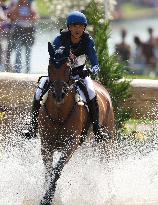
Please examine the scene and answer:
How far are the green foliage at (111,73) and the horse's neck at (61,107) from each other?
138 inches

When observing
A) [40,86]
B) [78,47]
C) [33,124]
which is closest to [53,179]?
[33,124]

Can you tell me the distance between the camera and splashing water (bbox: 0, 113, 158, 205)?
9.52 meters

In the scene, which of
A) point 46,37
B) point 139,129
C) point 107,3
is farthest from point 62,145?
point 46,37

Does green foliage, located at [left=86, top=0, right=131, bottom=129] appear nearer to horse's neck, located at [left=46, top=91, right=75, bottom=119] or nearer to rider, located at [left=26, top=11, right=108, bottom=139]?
rider, located at [left=26, top=11, right=108, bottom=139]

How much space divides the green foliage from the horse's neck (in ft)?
11.5

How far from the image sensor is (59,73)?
Answer: 8.77 m

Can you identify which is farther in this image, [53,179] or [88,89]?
[88,89]

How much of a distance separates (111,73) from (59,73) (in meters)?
4.07

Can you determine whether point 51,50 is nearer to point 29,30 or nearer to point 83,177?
point 83,177

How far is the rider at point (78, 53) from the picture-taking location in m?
9.52

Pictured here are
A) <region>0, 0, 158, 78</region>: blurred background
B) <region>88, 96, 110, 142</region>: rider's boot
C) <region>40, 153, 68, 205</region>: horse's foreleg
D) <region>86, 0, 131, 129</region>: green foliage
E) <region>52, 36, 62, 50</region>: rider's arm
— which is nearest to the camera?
<region>40, 153, 68, 205</region>: horse's foreleg

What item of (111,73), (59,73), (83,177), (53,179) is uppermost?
(59,73)

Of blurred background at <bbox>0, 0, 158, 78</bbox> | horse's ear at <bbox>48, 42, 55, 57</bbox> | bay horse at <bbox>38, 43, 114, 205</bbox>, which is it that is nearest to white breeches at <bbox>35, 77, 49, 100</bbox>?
bay horse at <bbox>38, 43, 114, 205</bbox>

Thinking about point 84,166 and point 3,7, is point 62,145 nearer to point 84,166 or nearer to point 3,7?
point 84,166
